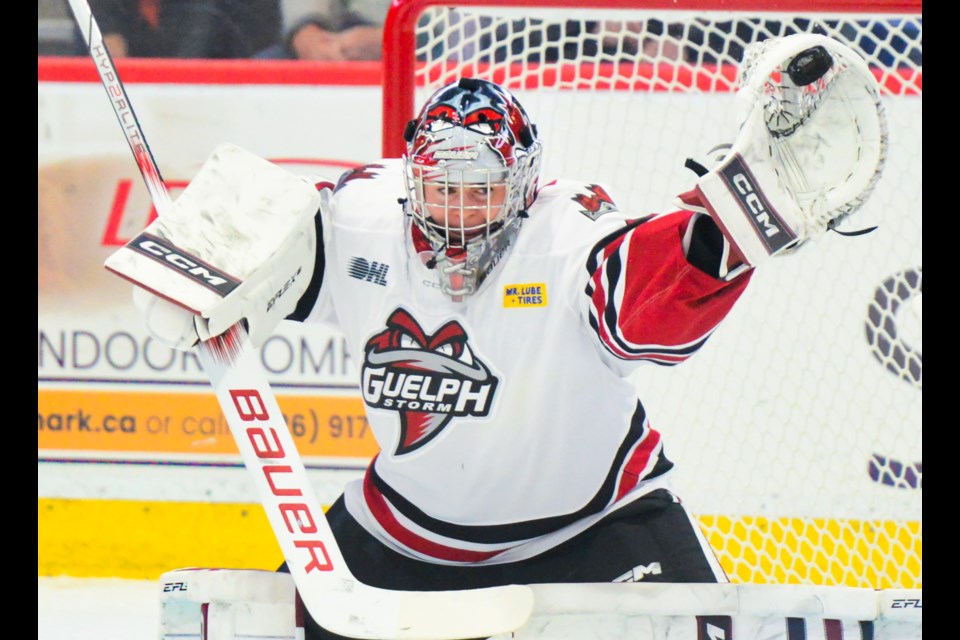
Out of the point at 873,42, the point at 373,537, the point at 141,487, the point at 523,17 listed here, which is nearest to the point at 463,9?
the point at 523,17

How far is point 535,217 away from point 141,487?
69.4 inches

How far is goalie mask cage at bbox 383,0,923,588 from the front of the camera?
2.65 metres

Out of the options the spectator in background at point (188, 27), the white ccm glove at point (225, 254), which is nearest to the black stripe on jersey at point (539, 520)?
the white ccm glove at point (225, 254)

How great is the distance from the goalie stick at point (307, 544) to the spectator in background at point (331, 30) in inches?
52.5

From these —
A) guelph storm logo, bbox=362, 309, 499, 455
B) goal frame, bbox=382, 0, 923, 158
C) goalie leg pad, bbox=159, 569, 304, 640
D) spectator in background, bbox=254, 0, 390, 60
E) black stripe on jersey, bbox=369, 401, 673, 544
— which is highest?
spectator in background, bbox=254, 0, 390, 60

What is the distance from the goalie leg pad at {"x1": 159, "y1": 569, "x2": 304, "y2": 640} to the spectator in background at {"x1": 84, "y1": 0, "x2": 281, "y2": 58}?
6.07ft

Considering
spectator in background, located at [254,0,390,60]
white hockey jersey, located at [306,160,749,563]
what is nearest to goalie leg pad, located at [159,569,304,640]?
white hockey jersey, located at [306,160,749,563]

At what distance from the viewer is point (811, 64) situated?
1.43 metres

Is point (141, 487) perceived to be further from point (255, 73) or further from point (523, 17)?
point (523, 17)

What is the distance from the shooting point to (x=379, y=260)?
1926 mm

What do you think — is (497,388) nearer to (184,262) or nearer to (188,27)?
(184,262)

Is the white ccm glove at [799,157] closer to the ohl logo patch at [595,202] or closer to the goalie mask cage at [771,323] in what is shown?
the ohl logo patch at [595,202]

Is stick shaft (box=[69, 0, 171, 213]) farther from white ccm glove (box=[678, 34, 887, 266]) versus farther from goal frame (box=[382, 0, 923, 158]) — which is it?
white ccm glove (box=[678, 34, 887, 266])

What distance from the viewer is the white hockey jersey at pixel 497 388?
1814mm
